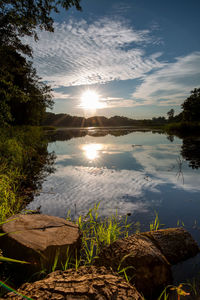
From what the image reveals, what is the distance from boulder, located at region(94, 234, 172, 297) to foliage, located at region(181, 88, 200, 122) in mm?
49828

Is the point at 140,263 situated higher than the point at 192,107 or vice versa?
the point at 192,107

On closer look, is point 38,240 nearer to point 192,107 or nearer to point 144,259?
point 144,259

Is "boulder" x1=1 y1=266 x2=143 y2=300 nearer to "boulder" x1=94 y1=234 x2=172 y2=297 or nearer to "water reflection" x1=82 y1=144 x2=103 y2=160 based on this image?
"boulder" x1=94 y1=234 x2=172 y2=297

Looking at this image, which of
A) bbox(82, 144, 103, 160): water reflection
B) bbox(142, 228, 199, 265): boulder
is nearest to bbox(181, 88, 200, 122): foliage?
bbox(82, 144, 103, 160): water reflection

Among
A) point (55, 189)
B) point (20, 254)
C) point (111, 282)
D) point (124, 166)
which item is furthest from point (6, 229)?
point (124, 166)

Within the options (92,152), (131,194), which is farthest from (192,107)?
(131,194)

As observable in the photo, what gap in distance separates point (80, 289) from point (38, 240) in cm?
119

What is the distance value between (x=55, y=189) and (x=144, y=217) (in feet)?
12.0

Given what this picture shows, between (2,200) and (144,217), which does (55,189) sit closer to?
(2,200)

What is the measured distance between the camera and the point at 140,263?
260 cm

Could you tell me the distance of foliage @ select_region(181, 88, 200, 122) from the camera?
45.9 m

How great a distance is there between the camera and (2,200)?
464 cm

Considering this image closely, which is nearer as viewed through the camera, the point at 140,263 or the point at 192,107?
the point at 140,263

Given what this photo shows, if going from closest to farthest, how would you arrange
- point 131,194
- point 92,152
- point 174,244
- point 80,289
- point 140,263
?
point 80,289 < point 140,263 < point 174,244 < point 131,194 < point 92,152
